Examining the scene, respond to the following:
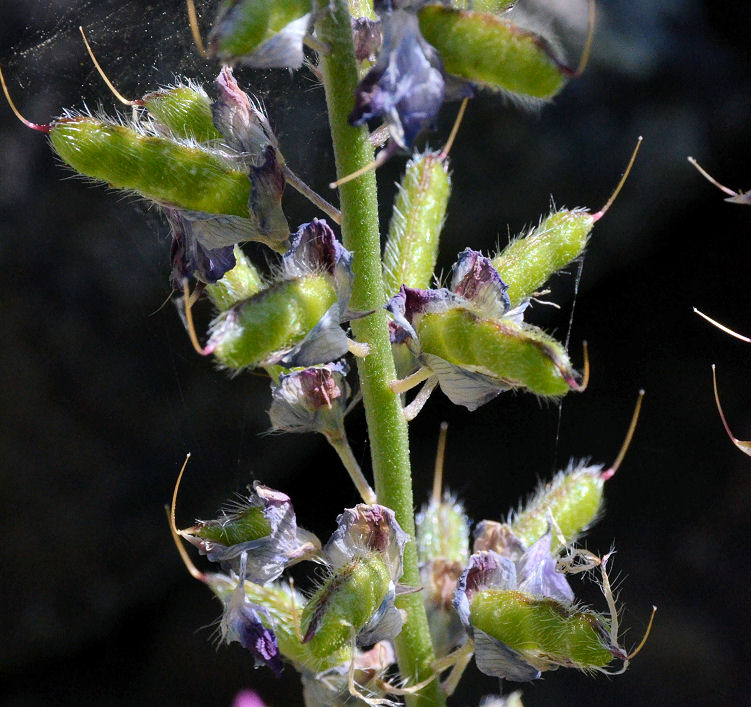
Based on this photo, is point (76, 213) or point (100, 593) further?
point (100, 593)

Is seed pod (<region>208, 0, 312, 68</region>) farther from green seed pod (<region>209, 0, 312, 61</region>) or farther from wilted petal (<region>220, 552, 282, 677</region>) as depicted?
wilted petal (<region>220, 552, 282, 677</region>)

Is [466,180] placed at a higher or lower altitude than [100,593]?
higher

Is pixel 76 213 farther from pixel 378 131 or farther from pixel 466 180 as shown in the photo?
pixel 378 131

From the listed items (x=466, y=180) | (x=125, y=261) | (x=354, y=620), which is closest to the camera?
(x=354, y=620)

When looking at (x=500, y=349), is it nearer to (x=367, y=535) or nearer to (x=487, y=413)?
(x=367, y=535)

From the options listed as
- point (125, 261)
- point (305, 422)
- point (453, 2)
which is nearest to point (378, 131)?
point (453, 2)

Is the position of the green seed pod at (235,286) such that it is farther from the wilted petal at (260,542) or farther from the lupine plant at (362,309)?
the wilted petal at (260,542)
